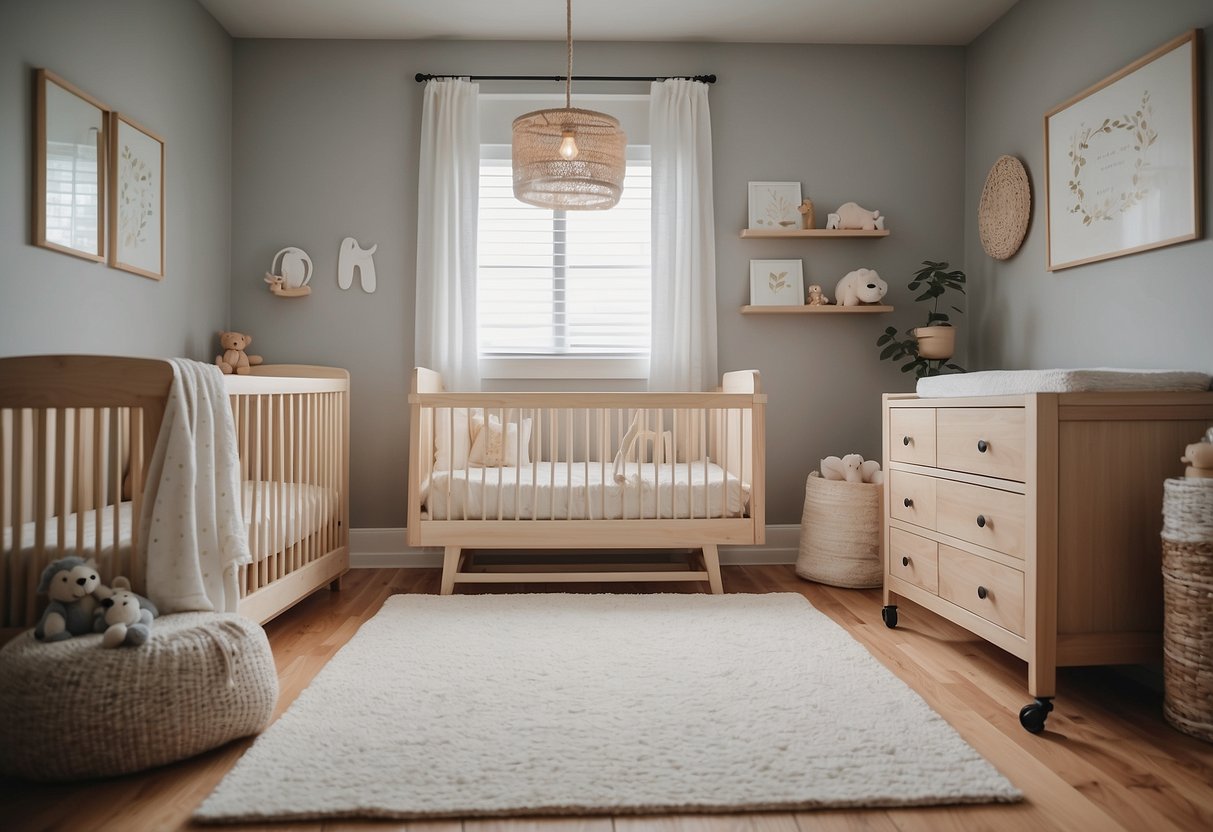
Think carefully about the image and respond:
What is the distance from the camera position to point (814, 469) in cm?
337

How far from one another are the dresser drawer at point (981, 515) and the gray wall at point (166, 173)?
2598 millimetres

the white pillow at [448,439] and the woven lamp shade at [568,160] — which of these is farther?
the white pillow at [448,439]

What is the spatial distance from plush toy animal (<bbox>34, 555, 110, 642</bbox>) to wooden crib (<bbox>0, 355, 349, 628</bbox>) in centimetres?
8

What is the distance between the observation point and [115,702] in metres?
1.33

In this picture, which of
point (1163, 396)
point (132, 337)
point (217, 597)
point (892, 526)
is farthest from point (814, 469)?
point (132, 337)

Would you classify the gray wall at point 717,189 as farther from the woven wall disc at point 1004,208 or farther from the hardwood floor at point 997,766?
the hardwood floor at point 997,766

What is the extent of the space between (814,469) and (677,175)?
4.82 ft

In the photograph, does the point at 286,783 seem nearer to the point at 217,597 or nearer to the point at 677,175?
the point at 217,597

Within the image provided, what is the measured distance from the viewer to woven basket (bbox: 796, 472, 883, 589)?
288 cm

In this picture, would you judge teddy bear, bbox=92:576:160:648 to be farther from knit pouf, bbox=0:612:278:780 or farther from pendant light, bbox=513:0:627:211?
pendant light, bbox=513:0:627:211

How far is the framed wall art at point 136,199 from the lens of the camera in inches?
95.3

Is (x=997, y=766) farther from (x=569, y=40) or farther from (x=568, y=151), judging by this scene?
(x=569, y=40)

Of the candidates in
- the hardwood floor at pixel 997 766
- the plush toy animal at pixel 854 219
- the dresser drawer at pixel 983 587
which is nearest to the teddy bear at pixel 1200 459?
the dresser drawer at pixel 983 587

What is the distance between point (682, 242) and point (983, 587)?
194 cm
